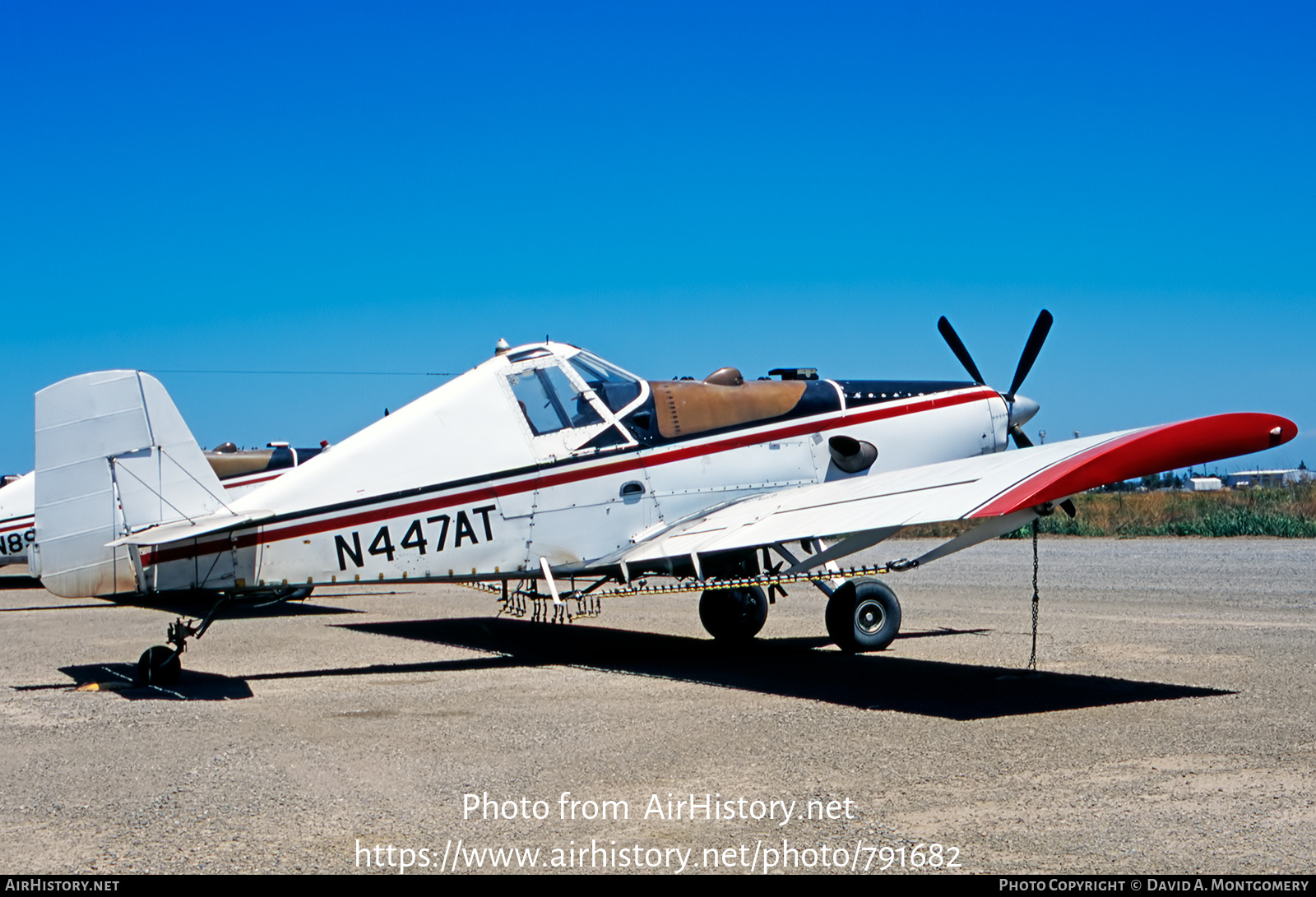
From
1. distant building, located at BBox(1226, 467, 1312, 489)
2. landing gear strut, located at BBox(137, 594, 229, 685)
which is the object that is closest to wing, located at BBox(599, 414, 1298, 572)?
landing gear strut, located at BBox(137, 594, 229, 685)

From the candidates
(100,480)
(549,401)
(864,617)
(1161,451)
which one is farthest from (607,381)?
(1161,451)

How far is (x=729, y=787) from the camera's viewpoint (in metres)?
6.20

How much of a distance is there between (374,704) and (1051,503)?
5.40 metres

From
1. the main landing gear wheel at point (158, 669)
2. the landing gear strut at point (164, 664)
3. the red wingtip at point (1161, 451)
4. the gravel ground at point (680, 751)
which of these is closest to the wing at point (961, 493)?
the red wingtip at point (1161, 451)

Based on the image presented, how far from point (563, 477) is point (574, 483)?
12 centimetres

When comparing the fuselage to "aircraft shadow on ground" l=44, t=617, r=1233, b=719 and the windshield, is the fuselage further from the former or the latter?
"aircraft shadow on ground" l=44, t=617, r=1233, b=719

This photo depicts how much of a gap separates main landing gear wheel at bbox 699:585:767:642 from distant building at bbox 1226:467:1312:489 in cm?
4324

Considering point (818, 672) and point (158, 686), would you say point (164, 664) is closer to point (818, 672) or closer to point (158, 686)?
point (158, 686)

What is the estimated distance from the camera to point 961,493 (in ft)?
29.0

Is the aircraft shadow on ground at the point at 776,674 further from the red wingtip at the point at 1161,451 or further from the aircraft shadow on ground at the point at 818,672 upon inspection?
the red wingtip at the point at 1161,451

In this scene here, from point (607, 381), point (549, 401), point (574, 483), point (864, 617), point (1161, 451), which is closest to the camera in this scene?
point (1161, 451)

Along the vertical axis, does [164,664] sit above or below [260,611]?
above

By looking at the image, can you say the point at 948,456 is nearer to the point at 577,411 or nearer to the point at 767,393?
the point at 767,393
